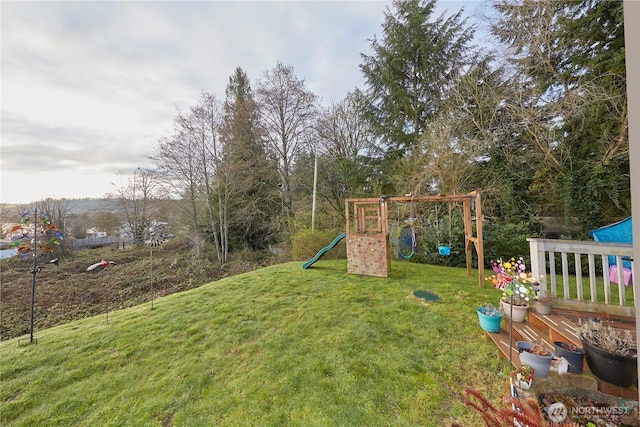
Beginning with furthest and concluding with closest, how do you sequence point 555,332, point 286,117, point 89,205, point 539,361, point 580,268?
1. point 89,205
2. point 286,117
3. point 580,268
4. point 555,332
5. point 539,361

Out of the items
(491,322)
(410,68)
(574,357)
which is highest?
(410,68)

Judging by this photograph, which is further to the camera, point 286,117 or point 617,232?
point 286,117

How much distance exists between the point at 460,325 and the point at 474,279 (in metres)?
2.24

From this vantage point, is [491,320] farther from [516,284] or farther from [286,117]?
[286,117]

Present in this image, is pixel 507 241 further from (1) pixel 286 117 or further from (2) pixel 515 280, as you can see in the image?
(1) pixel 286 117

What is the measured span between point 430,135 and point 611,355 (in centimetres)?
627

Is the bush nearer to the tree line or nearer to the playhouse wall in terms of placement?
the tree line

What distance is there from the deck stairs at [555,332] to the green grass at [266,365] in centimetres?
22

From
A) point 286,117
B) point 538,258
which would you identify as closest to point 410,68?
point 286,117

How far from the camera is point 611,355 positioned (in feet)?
4.87

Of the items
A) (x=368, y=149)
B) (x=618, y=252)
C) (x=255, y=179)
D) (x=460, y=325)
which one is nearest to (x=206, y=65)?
(x=255, y=179)

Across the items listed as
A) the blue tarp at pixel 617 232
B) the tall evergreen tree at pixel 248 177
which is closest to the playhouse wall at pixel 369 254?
the blue tarp at pixel 617 232

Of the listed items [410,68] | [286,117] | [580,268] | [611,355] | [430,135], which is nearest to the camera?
[611,355]

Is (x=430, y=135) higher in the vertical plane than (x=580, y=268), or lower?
higher
